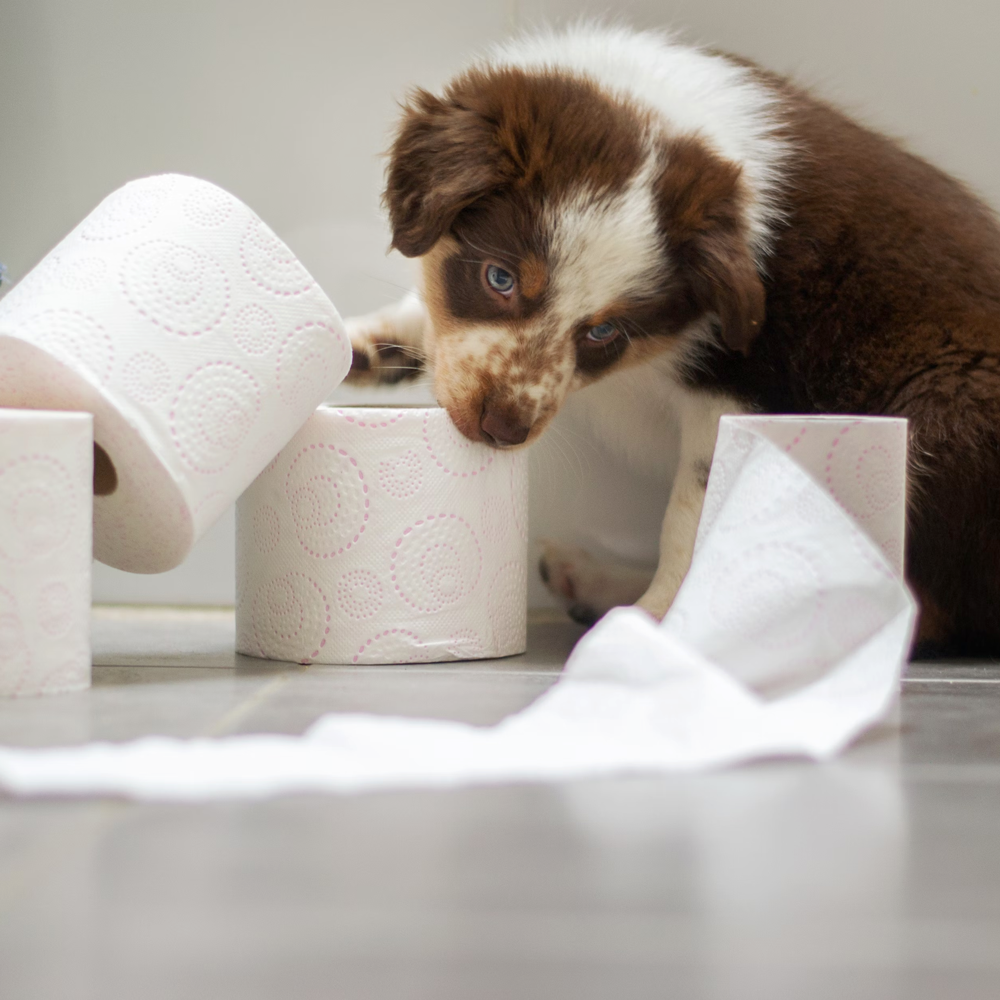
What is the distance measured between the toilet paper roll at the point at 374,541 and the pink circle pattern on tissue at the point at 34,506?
10.6 inches

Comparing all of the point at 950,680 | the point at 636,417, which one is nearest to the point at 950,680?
the point at 950,680

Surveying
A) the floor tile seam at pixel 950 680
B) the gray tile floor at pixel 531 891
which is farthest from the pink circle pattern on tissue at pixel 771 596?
the floor tile seam at pixel 950 680

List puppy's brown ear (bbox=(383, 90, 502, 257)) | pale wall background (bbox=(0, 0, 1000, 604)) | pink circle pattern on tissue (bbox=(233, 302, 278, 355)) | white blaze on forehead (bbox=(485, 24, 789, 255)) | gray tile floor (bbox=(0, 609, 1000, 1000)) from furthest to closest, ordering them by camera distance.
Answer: pale wall background (bbox=(0, 0, 1000, 604)) → white blaze on forehead (bbox=(485, 24, 789, 255)) → puppy's brown ear (bbox=(383, 90, 502, 257)) → pink circle pattern on tissue (bbox=(233, 302, 278, 355)) → gray tile floor (bbox=(0, 609, 1000, 1000))

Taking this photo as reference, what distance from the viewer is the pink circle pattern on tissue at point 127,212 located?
105 cm

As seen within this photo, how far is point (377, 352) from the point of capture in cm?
153

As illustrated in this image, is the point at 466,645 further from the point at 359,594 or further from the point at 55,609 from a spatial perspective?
the point at 55,609

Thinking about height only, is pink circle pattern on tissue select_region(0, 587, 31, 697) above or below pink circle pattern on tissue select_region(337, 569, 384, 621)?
above

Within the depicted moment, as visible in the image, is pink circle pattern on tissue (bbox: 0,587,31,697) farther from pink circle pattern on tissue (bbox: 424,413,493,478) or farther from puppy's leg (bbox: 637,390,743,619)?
puppy's leg (bbox: 637,390,743,619)

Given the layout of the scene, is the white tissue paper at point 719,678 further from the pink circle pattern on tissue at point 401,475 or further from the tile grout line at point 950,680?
the pink circle pattern on tissue at point 401,475

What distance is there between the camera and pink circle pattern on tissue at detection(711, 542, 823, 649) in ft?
2.88

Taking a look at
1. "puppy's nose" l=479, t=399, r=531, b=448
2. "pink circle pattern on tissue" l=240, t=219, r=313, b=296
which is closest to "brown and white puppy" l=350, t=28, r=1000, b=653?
"puppy's nose" l=479, t=399, r=531, b=448

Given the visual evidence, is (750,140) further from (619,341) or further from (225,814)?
(225,814)

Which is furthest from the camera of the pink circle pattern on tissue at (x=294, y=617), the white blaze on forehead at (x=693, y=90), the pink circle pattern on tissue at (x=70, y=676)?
the white blaze on forehead at (x=693, y=90)

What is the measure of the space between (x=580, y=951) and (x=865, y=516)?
Answer: 599 millimetres
